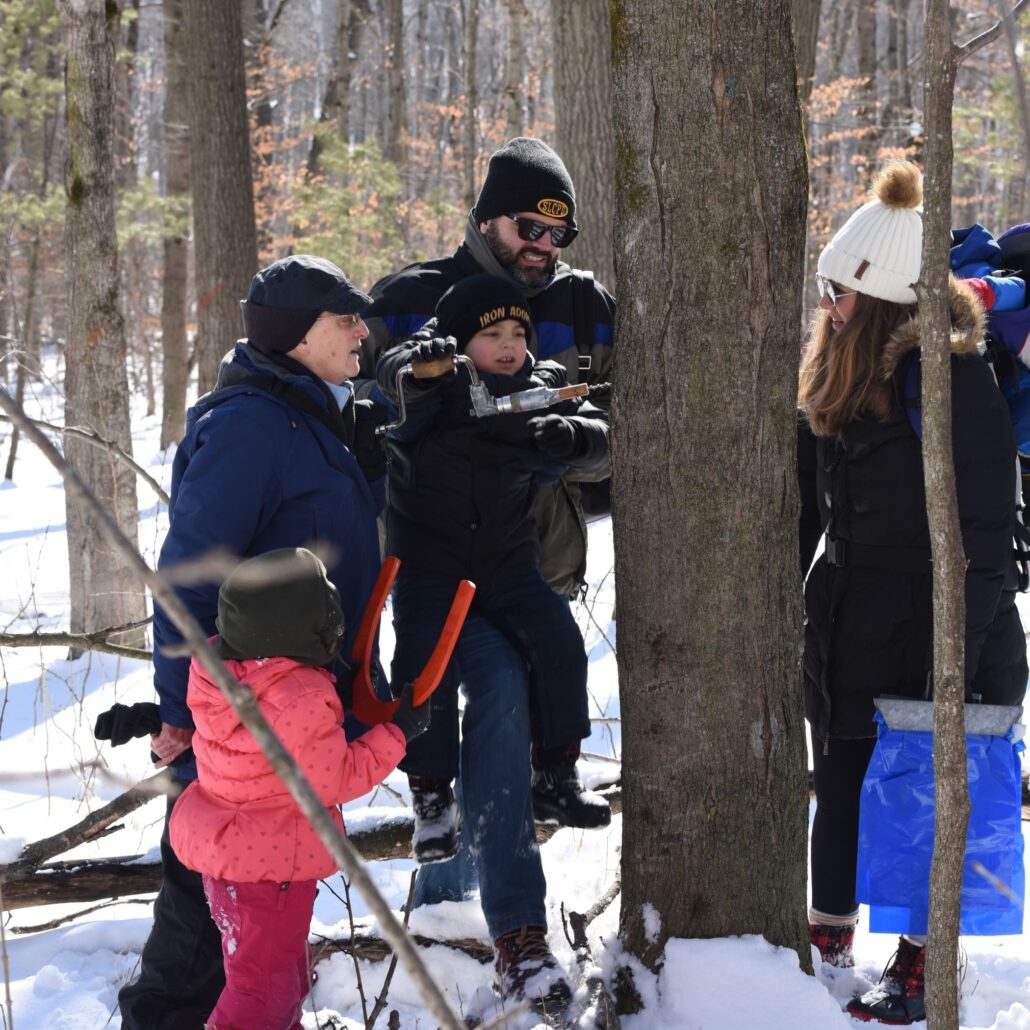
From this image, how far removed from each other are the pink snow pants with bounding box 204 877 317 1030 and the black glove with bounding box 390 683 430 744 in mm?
368

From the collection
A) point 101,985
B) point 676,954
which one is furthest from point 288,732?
point 101,985

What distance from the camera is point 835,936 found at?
3.00 m

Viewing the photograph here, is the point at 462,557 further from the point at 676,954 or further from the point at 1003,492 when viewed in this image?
the point at 1003,492

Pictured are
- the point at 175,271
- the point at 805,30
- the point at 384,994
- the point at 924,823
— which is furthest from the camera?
the point at 175,271

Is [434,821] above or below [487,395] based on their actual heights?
below

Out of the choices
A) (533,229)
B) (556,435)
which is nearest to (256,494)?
(556,435)

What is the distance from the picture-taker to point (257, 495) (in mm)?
2453

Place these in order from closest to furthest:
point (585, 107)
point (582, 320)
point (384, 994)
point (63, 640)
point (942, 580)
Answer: point (942, 580) → point (384, 994) → point (582, 320) → point (63, 640) → point (585, 107)

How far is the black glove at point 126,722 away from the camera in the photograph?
2.56 metres

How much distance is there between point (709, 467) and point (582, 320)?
908mm

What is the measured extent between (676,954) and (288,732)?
1.00 meters

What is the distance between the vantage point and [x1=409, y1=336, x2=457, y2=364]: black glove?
2580 mm

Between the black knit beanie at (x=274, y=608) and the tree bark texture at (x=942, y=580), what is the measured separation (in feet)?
3.79

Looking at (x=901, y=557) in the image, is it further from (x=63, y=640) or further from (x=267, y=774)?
(x=63, y=640)
